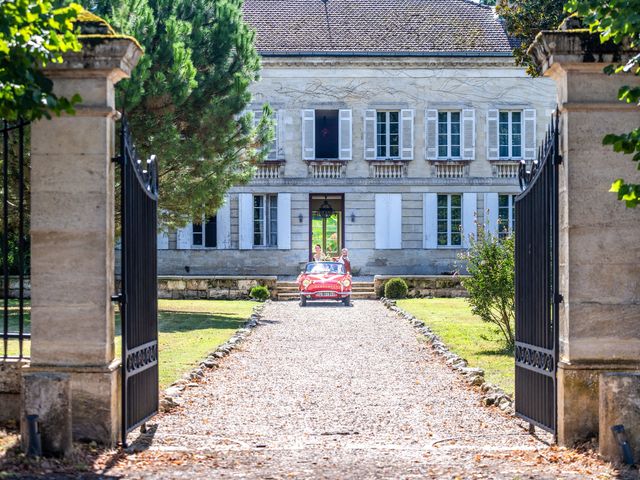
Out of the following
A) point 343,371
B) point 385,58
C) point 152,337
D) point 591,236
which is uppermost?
point 385,58

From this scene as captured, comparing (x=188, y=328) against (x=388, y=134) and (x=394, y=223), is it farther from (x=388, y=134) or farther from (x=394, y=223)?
(x=388, y=134)

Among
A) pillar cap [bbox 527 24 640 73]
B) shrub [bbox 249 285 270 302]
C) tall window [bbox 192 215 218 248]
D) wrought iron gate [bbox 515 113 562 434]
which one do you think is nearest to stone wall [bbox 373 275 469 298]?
shrub [bbox 249 285 270 302]

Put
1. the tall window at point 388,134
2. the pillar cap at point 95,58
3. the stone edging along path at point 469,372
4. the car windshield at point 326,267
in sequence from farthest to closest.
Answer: the tall window at point 388,134, the car windshield at point 326,267, the stone edging along path at point 469,372, the pillar cap at point 95,58

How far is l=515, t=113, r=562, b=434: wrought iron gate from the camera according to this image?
24.4ft

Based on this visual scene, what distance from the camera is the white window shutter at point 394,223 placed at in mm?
34188

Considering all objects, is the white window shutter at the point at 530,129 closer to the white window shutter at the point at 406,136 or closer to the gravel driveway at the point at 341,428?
the white window shutter at the point at 406,136

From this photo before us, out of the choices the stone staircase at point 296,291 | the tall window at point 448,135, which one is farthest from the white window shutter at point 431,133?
the stone staircase at point 296,291

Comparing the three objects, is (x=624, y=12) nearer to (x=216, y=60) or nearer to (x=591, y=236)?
(x=591, y=236)

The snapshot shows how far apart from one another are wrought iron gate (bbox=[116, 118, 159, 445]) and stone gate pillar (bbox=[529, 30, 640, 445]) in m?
3.10

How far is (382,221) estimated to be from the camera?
3425cm

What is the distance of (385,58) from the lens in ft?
112

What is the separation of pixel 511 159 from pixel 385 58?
543 centimetres

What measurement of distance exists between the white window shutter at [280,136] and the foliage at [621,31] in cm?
2745

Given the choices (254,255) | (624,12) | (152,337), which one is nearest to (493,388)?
(152,337)
